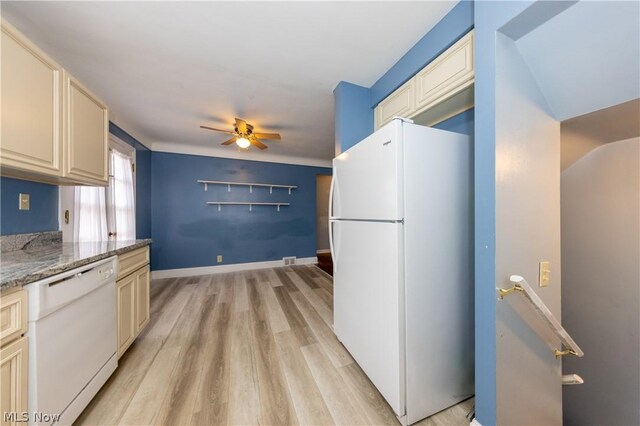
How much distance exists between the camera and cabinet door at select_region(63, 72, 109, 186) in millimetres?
1502

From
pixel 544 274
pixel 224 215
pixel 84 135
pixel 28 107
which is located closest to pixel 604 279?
pixel 544 274

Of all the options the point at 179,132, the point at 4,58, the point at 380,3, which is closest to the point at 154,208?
the point at 179,132

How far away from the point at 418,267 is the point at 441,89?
1.28 metres

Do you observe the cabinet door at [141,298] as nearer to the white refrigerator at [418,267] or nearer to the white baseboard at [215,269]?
the white refrigerator at [418,267]

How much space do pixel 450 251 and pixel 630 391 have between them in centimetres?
232

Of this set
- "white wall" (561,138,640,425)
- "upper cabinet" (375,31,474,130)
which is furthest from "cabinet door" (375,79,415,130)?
"white wall" (561,138,640,425)

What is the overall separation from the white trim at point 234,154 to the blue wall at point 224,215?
88mm

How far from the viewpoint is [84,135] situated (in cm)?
166

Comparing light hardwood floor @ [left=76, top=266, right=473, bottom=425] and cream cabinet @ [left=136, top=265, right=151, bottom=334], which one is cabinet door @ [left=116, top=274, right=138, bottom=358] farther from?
light hardwood floor @ [left=76, top=266, right=473, bottom=425]

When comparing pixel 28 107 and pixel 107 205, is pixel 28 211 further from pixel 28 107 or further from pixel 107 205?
pixel 107 205

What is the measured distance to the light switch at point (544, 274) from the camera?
1.18 metres

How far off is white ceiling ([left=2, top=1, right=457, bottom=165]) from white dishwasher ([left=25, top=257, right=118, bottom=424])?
168 centimetres

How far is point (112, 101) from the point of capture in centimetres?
249

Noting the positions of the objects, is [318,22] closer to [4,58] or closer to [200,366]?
[4,58]
